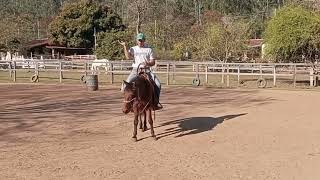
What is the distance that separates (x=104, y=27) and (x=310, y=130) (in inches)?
2329

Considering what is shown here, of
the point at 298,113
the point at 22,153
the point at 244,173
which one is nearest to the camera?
the point at 244,173

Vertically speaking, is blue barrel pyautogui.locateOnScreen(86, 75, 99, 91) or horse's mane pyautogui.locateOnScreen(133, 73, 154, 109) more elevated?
horse's mane pyautogui.locateOnScreen(133, 73, 154, 109)

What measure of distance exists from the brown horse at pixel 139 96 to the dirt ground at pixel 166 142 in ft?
2.01

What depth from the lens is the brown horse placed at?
29.6 feet

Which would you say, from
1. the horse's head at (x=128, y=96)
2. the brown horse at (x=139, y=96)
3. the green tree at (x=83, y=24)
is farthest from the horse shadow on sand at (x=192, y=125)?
the green tree at (x=83, y=24)

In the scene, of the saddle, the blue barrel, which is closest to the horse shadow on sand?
the saddle

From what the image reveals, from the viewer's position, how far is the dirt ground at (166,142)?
7023 millimetres

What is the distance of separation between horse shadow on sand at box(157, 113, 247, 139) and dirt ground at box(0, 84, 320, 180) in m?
0.02

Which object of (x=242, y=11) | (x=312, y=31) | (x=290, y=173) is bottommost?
(x=290, y=173)

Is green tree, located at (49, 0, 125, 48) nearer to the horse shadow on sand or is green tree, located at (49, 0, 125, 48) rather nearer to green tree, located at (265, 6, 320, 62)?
green tree, located at (265, 6, 320, 62)

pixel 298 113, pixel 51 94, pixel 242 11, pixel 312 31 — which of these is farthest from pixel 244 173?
pixel 242 11

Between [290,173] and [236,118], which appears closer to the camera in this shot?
[290,173]

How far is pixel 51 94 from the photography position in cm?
1905

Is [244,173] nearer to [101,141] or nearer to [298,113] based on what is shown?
[101,141]
